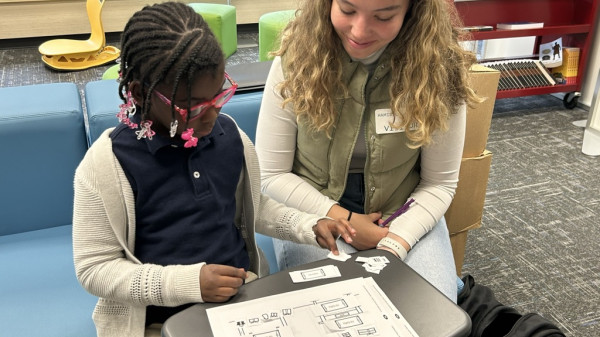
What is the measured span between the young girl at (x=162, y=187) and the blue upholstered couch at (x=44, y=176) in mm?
410

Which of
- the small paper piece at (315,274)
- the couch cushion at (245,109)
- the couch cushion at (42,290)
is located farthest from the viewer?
the couch cushion at (245,109)

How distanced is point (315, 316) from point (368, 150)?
1.82 feet

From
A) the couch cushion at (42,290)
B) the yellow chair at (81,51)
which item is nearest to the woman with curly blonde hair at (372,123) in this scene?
the couch cushion at (42,290)

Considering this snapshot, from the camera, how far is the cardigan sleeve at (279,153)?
1.30 metres

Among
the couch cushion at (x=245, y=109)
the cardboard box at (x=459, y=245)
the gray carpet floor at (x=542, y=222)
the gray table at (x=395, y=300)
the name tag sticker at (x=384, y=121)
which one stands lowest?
the gray carpet floor at (x=542, y=222)

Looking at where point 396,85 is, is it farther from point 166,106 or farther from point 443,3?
point 166,106

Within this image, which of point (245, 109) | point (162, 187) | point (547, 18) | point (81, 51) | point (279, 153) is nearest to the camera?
point (162, 187)

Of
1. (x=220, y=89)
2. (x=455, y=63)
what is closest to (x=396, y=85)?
(x=455, y=63)

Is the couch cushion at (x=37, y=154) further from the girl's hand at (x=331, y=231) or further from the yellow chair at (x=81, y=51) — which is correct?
the yellow chair at (x=81, y=51)

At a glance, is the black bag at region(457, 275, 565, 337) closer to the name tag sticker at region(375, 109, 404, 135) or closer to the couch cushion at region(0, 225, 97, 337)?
the name tag sticker at region(375, 109, 404, 135)

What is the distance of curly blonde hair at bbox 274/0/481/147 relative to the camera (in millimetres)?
1200

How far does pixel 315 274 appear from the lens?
3.04ft

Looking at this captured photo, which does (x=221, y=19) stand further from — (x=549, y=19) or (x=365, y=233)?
(x=365, y=233)

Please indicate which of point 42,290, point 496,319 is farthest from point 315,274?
point 42,290
